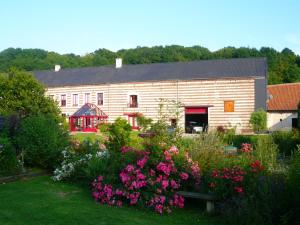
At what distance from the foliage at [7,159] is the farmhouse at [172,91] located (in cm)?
2429

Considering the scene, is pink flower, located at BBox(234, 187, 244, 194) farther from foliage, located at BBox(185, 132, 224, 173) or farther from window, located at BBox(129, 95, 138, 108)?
window, located at BBox(129, 95, 138, 108)

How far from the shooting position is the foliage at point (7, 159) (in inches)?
420

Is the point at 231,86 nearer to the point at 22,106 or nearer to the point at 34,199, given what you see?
the point at 22,106

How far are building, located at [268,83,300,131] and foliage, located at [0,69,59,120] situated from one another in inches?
1042

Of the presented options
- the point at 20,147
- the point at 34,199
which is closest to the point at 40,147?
the point at 20,147

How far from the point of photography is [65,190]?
365 inches

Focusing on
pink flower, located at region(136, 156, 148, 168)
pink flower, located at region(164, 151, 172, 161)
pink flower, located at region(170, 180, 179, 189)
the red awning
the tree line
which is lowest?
pink flower, located at region(170, 180, 179, 189)

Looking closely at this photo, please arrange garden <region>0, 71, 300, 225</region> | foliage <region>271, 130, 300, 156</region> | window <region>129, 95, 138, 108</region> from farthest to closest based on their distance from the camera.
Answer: window <region>129, 95, 138, 108</region>
foliage <region>271, 130, 300, 156</region>
garden <region>0, 71, 300, 225</region>

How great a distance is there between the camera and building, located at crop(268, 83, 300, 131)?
38.6m

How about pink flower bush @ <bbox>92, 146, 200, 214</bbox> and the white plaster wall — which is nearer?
pink flower bush @ <bbox>92, 146, 200, 214</bbox>

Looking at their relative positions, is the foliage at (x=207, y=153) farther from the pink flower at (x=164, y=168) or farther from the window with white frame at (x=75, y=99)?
the window with white frame at (x=75, y=99)

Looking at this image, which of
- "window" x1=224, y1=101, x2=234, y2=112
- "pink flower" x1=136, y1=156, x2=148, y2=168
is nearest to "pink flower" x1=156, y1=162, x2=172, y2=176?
"pink flower" x1=136, y1=156, x2=148, y2=168

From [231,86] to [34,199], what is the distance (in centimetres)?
3222

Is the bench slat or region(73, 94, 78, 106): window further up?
region(73, 94, 78, 106): window
